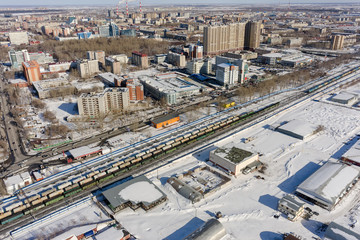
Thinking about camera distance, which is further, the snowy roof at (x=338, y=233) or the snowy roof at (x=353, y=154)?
the snowy roof at (x=353, y=154)

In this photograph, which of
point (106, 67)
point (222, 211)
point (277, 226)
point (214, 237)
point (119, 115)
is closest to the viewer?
point (214, 237)

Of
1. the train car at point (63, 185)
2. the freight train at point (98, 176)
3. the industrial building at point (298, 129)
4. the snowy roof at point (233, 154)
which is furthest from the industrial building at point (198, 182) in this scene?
the industrial building at point (298, 129)

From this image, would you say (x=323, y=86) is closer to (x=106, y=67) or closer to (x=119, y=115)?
(x=119, y=115)

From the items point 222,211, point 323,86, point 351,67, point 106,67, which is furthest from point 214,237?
point 351,67

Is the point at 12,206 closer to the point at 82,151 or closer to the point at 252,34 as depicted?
the point at 82,151

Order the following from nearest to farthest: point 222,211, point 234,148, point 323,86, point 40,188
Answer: point 222,211 → point 40,188 → point 234,148 → point 323,86

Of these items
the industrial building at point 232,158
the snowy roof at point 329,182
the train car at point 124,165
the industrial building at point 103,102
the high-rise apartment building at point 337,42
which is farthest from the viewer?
the high-rise apartment building at point 337,42

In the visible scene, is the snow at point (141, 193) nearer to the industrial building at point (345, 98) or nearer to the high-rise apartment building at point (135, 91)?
the high-rise apartment building at point (135, 91)
